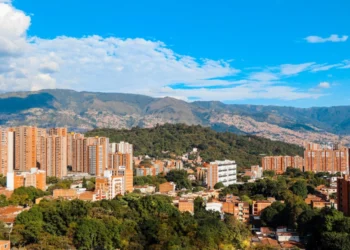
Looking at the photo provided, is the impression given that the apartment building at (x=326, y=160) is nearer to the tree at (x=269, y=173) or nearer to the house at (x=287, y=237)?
the tree at (x=269, y=173)

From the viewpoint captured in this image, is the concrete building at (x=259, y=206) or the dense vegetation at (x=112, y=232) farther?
the concrete building at (x=259, y=206)

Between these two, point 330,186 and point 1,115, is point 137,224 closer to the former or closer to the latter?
point 330,186

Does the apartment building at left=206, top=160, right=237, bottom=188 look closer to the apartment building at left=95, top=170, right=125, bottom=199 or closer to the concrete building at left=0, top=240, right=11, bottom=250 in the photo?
the apartment building at left=95, top=170, right=125, bottom=199

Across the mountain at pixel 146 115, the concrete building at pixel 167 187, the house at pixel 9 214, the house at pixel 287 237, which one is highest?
the mountain at pixel 146 115

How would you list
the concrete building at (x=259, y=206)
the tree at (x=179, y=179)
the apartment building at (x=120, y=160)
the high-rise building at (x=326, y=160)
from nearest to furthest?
1. the concrete building at (x=259, y=206)
2. the tree at (x=179, y=179)
3. the apartment building at (x=120, y=160)
4. the high-rise building at (x=326, y=160)

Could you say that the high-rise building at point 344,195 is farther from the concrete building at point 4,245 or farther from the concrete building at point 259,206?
the concrete building at point 4,245

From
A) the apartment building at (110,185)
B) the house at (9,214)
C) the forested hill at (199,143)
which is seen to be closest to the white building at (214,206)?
the apartment building at (110,185)

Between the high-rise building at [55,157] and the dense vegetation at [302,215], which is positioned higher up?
the high-rise building at [55,157]

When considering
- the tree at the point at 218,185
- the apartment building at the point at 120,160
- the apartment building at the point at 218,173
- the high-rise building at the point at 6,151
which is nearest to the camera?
the tree at the point at 218,185
